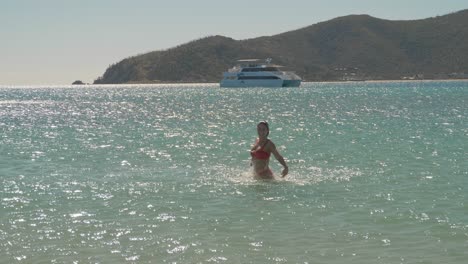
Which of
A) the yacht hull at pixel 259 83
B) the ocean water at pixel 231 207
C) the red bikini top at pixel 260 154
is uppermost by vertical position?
the red bikini top at pixel 260 154

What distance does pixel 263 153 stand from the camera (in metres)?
14.8

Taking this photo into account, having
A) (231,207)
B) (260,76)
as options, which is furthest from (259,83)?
(231,207)

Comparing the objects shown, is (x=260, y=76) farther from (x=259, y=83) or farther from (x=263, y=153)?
(x=263, y=153)

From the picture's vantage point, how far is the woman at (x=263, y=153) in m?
14.3

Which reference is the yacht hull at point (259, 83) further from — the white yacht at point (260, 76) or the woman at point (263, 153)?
the woman at point (263, 153)

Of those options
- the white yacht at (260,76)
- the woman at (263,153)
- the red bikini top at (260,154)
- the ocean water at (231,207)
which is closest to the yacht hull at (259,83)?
the white yacht at (260,76)

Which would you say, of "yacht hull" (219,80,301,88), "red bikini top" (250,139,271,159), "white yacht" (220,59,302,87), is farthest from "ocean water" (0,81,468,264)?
"yacht hull" (219,80,301,88)

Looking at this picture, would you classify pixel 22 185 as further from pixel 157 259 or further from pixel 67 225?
pixel 157 259

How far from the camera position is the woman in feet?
46.9

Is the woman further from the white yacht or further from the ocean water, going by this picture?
the white yacht

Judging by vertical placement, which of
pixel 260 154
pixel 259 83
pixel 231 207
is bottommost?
pixel 259 83

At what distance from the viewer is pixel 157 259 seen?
873cm

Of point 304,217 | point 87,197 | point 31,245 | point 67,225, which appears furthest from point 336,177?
point 31,245

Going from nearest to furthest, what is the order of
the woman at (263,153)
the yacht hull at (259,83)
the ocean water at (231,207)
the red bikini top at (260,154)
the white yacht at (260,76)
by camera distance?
the ocean water at (231,207), the woman at (263,153), the red bikini top at (260,154), the white yacht at (260,76), the yacht hull at (259,83)
